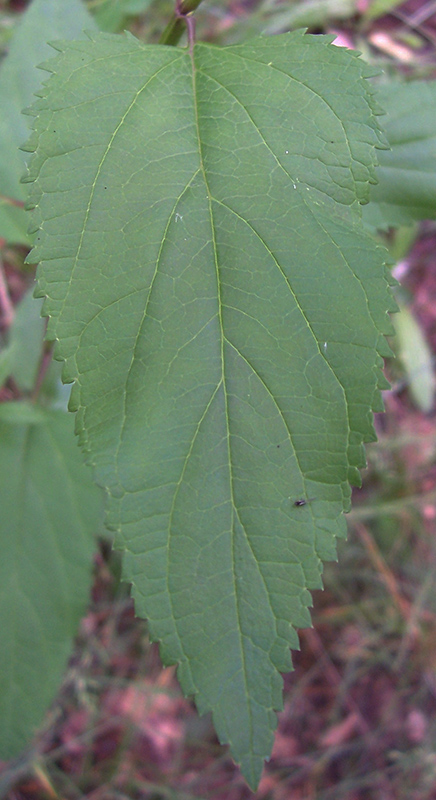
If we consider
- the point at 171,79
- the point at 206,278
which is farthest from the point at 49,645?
the point at 171,79

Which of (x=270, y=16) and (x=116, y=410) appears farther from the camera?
(x=270, y=16)

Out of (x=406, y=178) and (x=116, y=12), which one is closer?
(x=406, y=178)

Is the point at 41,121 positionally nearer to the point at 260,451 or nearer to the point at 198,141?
the point at 198,141

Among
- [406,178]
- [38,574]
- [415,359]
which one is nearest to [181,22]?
[406,178]

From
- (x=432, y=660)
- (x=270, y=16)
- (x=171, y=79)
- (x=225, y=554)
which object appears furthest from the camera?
(x=270, y=16)

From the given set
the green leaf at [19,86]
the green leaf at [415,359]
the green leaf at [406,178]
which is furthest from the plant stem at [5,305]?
the green leaf at [415,359]

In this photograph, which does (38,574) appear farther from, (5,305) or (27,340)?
(5,305)
